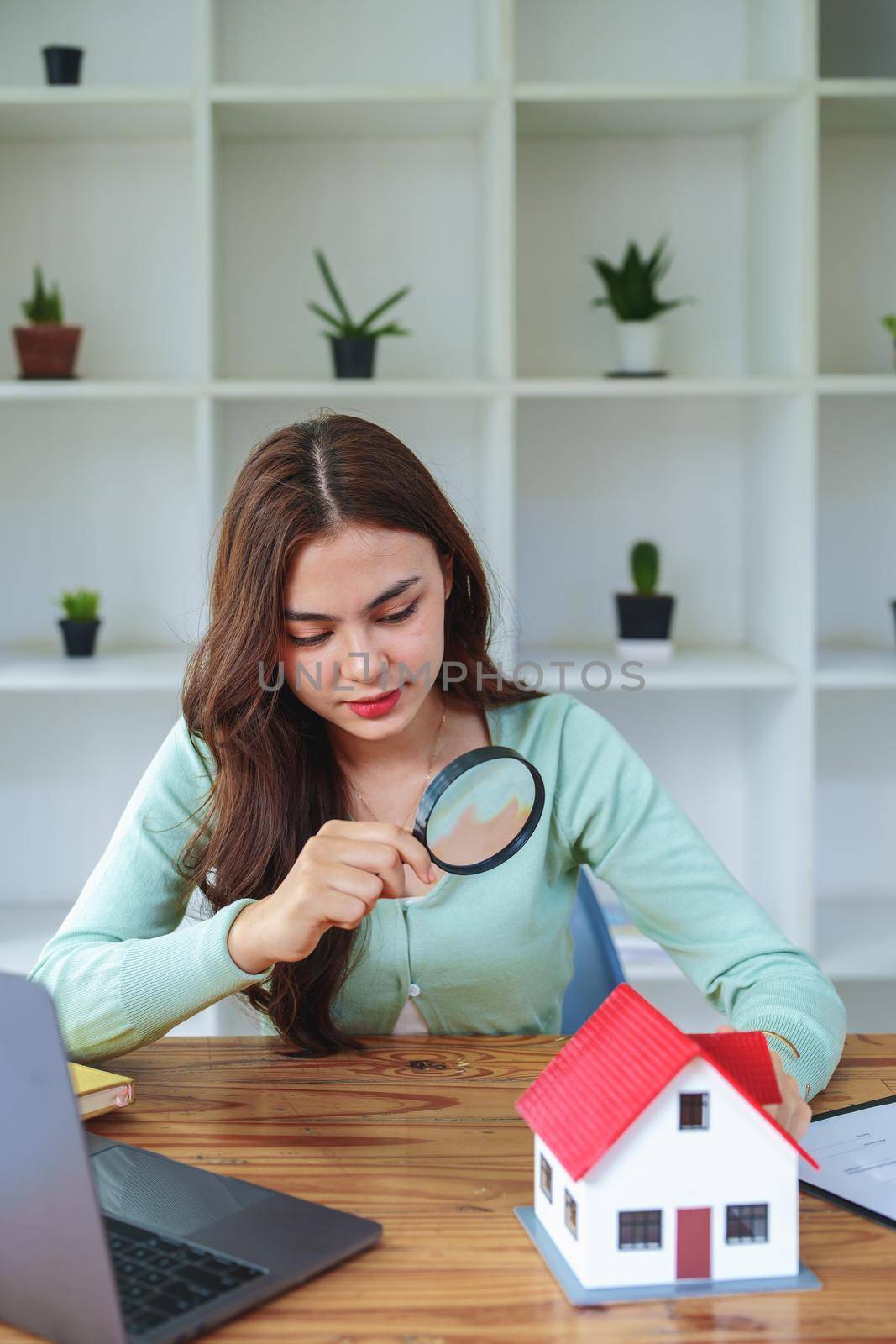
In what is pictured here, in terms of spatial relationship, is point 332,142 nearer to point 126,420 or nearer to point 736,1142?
point 126,420

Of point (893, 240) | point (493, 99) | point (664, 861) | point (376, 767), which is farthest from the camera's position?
point (893, 240)

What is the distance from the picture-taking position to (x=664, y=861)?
1515 mm

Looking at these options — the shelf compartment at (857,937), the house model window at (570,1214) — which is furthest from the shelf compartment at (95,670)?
the house model window at (570,1214)

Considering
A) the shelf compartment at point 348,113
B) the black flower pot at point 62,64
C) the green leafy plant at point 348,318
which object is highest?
the black flower pot at point 62,64

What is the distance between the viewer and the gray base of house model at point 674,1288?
0.86m

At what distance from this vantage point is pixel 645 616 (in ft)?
8.48

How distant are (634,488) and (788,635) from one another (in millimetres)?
505

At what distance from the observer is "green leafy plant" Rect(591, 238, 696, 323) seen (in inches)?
101

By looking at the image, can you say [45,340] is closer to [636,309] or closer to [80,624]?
[80,624]

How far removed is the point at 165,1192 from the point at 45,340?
6.29 ft

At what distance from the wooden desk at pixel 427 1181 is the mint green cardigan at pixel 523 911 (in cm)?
12

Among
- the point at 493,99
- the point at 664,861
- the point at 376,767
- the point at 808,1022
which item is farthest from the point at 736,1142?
the point at 493,99

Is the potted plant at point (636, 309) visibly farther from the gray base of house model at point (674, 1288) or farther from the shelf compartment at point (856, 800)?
the gray base of house model at point (674, 1288)

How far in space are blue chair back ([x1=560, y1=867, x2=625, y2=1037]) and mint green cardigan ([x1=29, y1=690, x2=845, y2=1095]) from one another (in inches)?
5.2
